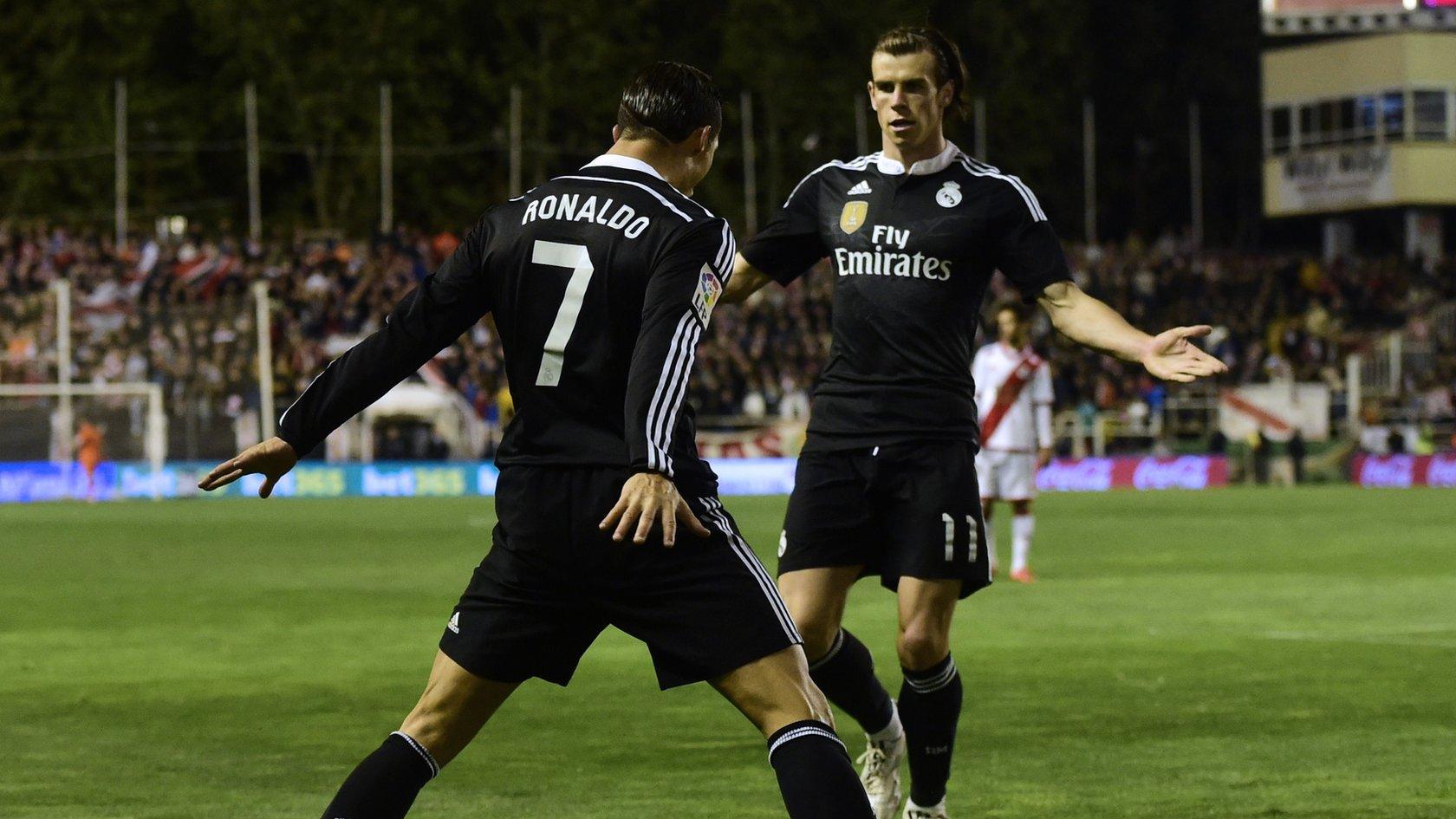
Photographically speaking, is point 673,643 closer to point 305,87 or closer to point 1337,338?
point 1337,338

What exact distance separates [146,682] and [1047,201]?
5880cm

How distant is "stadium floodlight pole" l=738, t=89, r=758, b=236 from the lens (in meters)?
53.2

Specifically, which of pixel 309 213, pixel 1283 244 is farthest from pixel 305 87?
pixel 1283 244

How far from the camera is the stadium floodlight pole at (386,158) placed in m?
50.7

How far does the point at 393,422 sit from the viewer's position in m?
39.6

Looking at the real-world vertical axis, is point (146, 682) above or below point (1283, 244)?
below

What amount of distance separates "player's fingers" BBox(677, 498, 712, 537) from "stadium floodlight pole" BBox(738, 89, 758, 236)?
46354 mm

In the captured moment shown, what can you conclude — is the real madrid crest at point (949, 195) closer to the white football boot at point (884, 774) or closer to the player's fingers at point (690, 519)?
the white football boot at point (884, 774)

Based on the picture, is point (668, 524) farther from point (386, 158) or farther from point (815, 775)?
point (386, 158)

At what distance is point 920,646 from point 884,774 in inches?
23.4

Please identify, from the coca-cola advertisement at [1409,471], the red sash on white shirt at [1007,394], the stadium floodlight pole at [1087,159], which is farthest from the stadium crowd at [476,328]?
the red sash on white shirt at [1007,394]

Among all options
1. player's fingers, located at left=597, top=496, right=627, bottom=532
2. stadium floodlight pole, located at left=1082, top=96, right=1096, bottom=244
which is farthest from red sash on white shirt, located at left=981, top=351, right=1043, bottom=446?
stadium floodlight pole, located at left=1082, top=96, right=1096, bottom=244

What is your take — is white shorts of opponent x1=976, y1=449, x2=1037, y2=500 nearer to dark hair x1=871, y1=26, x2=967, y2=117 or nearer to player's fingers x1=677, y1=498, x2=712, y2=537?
dark hair x1=871, y1=26, x2=967, y2=117

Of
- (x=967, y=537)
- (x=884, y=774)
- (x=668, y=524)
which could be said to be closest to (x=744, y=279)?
(x=967, y=537)
